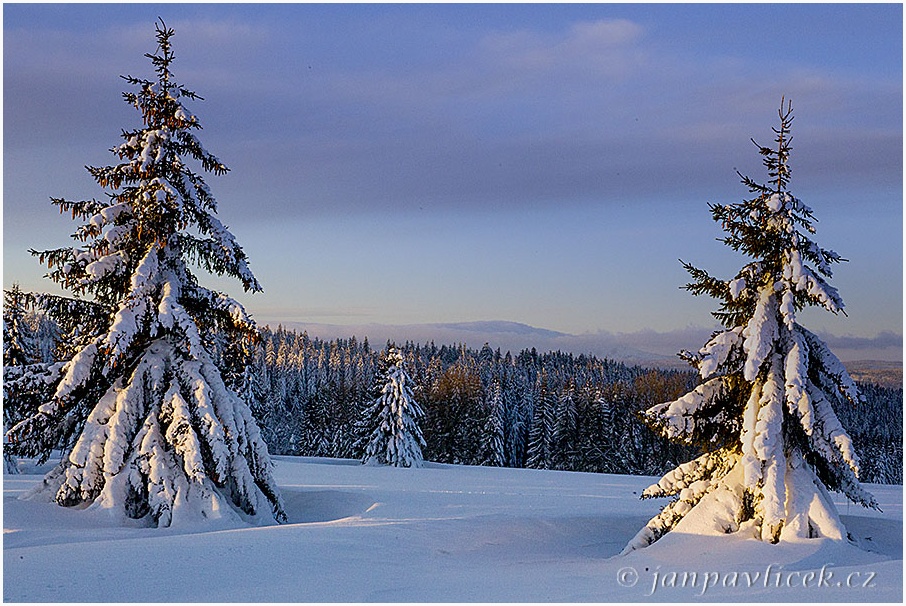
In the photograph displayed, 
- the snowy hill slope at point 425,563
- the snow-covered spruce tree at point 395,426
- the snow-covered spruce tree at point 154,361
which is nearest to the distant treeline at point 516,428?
the snow-covered spruce tree at point 395,426

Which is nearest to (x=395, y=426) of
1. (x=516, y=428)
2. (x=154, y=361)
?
(x=154, y=361)

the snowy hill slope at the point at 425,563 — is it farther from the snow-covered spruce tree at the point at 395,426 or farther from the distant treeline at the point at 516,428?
the distant treeline at the point at 516,428

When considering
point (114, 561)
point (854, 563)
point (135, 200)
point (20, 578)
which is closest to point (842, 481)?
point (854, 563)

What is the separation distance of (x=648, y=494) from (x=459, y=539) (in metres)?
3.41

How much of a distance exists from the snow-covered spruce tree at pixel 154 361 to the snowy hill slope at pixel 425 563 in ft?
3.09

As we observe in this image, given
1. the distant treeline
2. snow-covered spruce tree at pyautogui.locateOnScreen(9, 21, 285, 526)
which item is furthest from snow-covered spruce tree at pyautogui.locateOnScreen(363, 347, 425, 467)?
snow-covered spruce tree at pyautogui.locateOnScreen(9, 21, 285, 526)

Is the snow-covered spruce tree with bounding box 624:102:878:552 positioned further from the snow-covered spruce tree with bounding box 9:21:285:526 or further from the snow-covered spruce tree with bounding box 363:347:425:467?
the snow-covered spruce tree with bounding box 363:347:425:467

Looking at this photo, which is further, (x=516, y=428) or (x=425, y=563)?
(x=516, y=428)

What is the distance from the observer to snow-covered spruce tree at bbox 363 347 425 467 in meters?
48.9

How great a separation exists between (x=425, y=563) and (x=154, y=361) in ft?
26.3

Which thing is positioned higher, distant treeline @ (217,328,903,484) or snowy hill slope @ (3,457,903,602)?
Answer: snowy hill slope @ (3,457,903,602)

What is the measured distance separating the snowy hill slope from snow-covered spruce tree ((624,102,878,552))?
68 centimetres

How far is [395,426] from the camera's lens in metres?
49.6

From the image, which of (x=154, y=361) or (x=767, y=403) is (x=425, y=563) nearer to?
(x=767, y=403)
